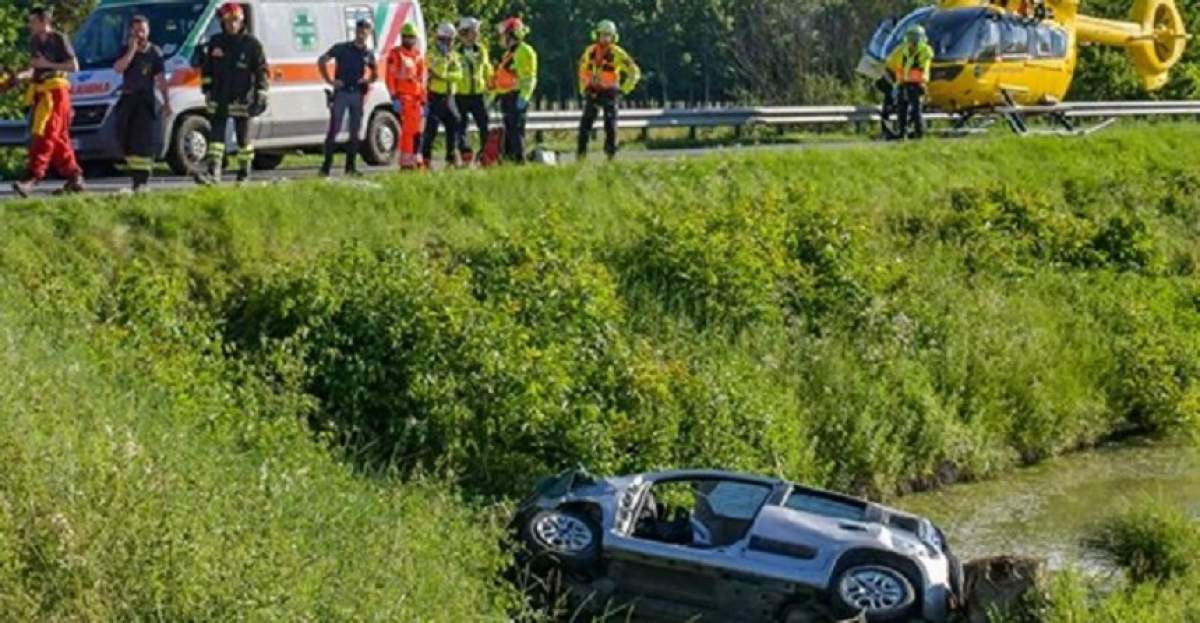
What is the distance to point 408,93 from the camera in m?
19.1

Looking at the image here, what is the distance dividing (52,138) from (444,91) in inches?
195

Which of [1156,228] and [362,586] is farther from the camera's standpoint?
[1156,228]

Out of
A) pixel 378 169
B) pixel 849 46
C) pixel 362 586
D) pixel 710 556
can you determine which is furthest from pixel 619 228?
pixel 849 46

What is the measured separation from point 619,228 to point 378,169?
406 centimetres

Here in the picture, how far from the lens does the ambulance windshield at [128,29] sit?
63.5ft

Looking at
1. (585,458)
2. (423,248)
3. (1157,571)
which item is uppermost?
(423,248)

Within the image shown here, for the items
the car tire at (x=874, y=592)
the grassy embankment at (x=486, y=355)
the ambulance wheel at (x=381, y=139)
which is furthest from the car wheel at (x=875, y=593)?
the ambulance wheel at (x=381, y=139)

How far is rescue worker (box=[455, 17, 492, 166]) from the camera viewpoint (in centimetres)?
1947

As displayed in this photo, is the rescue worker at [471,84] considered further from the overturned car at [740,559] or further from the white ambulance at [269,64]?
the overturned car at [740,559]

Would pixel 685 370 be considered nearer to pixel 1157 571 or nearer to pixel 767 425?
pixel 767 425

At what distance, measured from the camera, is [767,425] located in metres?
16.0

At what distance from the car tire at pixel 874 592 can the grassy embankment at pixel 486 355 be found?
2375 mm

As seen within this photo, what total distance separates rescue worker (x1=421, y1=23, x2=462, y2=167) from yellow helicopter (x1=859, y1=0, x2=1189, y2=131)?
11.3m

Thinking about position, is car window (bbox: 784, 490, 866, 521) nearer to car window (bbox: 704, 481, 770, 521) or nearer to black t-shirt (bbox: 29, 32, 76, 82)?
car window (bbox: 704, 481, 770, 521)
